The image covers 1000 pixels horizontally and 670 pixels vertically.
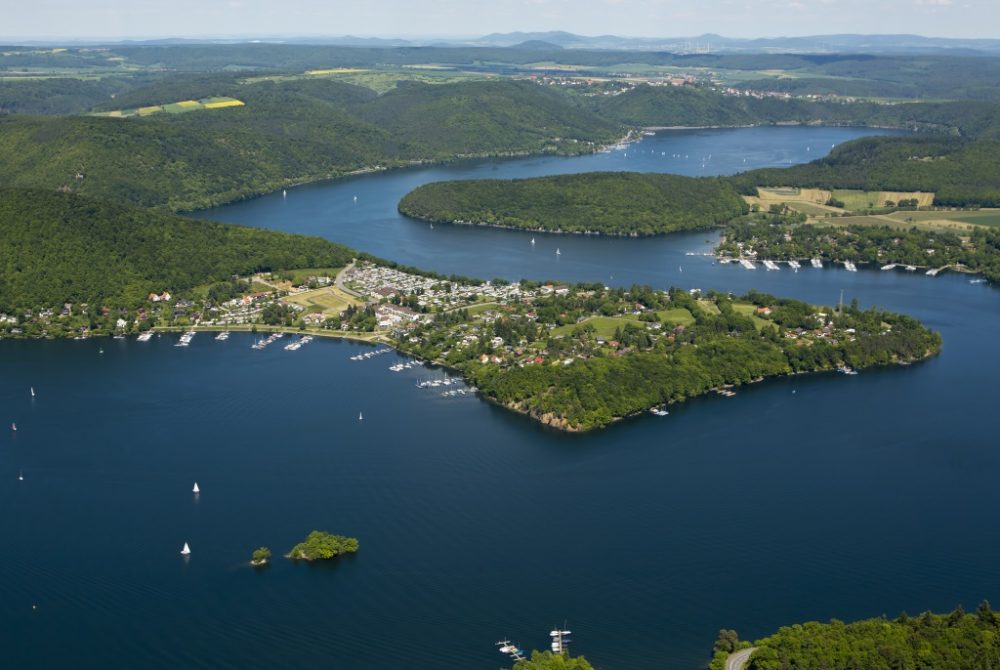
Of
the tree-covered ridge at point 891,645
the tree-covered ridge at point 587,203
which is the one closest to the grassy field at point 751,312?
the tree-covered ridge at point 587,203

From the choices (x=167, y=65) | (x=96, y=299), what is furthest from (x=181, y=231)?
(x=167, y=65)

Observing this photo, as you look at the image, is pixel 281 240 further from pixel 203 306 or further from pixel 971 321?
pixel 971 321

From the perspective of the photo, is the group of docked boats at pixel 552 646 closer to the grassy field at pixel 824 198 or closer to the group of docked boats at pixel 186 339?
the group of docked boats at pixel 186 339

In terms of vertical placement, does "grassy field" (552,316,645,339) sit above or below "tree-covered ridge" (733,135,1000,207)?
below

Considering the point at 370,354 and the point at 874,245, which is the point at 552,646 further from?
the point at 874,245

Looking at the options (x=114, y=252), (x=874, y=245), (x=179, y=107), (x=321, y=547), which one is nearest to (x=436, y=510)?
(x=321, y=547)

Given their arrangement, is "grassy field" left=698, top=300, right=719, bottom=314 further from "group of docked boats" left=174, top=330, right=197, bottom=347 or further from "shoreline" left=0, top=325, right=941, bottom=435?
"group of docked boats" left=174, top=330, right=197, bottom=347

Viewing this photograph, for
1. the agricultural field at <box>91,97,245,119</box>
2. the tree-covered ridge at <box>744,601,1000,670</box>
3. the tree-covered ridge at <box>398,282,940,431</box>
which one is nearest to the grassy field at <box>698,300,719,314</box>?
the tree-covered ridge at <box>398,282,940,431</box>
